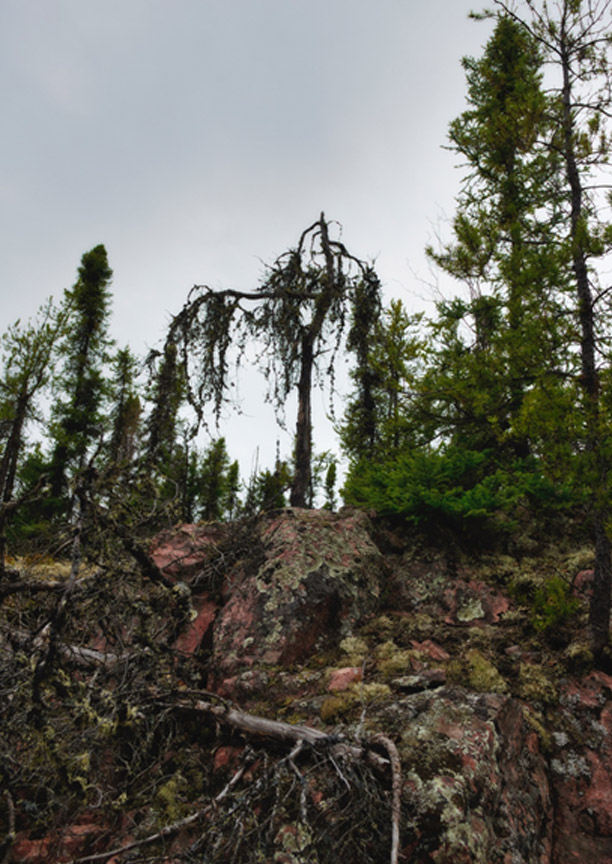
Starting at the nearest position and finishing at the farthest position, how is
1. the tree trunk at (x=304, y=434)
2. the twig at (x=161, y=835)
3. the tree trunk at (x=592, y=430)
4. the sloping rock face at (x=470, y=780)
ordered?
the sloping rock face at (x=470, y=780) → the twig at (x=161, y=835) → the tree trunk at (x=592, y=430) → the tree trunk at (x=304, y=434)

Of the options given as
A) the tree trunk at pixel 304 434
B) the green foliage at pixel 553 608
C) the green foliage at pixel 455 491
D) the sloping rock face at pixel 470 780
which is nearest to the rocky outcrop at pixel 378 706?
the sloping rock face at pixel 470 780

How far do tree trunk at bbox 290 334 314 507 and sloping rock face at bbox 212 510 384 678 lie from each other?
4.17 feet

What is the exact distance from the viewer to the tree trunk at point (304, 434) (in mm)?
8123

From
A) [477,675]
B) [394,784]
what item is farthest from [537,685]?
[394,784]

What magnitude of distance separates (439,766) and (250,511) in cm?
468

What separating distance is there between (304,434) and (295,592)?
134 inches

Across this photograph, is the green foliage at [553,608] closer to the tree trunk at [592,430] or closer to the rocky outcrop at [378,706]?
the rocky outcrop at [378,706]

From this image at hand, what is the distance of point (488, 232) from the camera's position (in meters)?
6.46

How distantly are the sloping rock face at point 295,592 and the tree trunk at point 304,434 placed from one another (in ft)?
4.17

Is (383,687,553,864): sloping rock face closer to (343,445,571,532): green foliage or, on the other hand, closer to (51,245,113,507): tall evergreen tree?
(343,445,571,532): green foliage

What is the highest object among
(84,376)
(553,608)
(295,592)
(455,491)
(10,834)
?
(84,376)

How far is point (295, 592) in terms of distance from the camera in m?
5.46

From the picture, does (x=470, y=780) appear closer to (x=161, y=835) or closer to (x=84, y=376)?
(x=161, y=835)

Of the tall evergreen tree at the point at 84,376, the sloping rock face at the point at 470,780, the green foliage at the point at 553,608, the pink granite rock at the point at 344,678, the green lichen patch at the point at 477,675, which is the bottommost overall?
the sloping rock face at the point at 470,780
